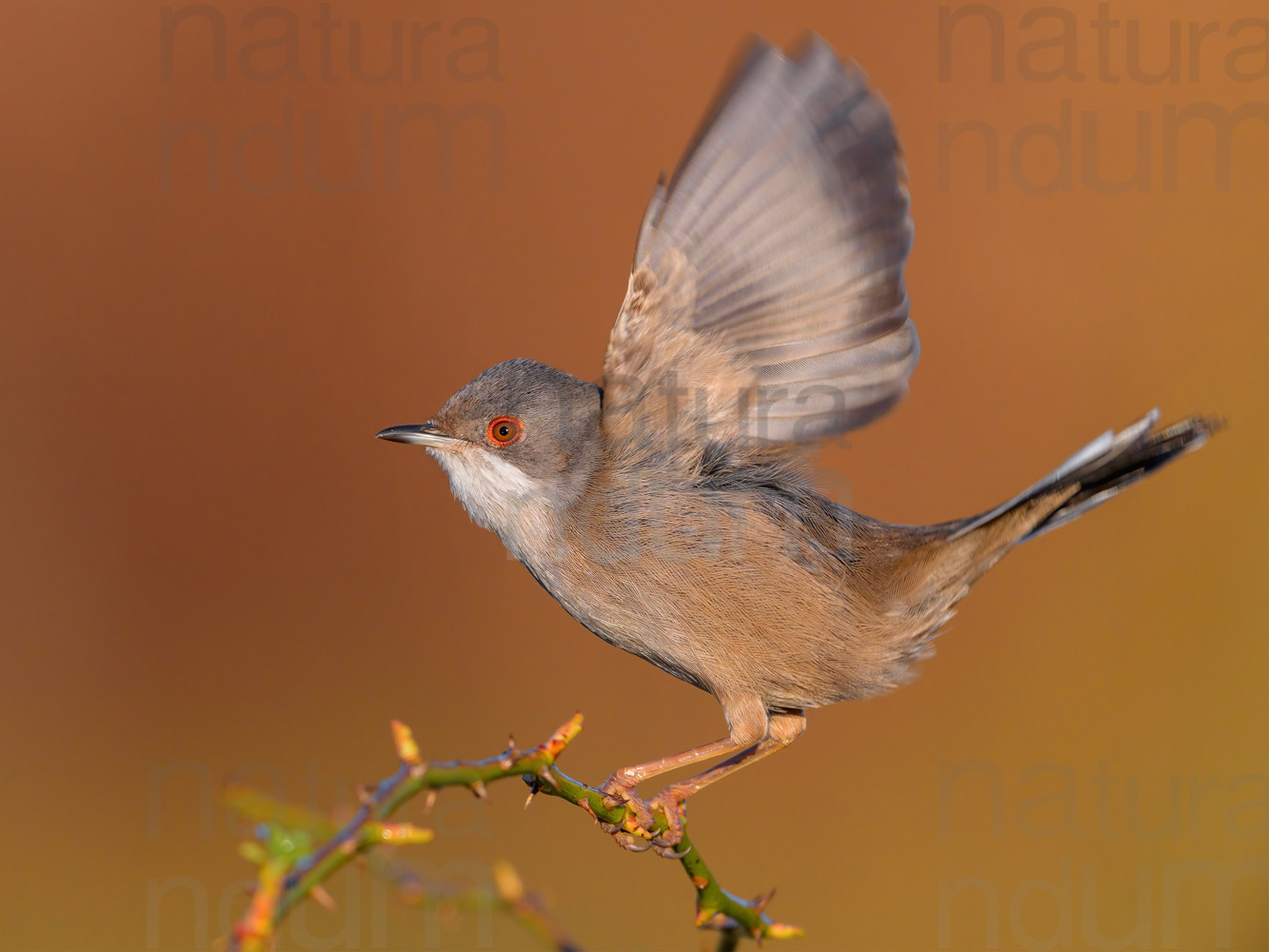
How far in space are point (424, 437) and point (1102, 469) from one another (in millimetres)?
2210

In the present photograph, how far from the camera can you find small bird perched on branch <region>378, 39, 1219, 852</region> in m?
2.75

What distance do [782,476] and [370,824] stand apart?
2.21 metres

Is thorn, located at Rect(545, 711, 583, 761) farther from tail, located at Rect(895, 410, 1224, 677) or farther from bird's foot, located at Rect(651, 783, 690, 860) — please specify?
tail, located at Rect(895, 410, 1224, 677)

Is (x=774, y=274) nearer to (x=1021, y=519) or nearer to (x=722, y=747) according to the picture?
(x=1021, y=519)

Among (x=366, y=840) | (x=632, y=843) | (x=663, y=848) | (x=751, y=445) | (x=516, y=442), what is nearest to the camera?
(x=366, y=840)

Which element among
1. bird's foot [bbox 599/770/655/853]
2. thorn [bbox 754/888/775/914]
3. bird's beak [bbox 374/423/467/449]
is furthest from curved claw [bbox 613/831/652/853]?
bird's beak [bbox 374/423/467/449]

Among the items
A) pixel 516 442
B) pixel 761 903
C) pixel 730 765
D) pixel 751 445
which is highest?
pixel 516 442

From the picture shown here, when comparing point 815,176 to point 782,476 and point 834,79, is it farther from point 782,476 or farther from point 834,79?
point 782,476

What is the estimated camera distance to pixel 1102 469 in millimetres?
3117

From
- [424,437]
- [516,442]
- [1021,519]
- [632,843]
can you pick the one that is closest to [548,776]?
[632,843]

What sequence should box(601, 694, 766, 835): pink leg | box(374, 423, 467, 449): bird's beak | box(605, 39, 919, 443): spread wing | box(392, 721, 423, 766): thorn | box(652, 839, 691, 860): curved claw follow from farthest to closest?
box(374, 423, 467, 449): bird's beak < box(601, 694, 766, 835): pink leg < box(605, 39, 919, 443): spread wing < box(652, 839, 691, 860): curved claw < box(392, 721, 423, 766): thorn

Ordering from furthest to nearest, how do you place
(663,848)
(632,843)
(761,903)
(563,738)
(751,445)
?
(751,445)
(632,843)
(663,848)
(761,903)
(563,738)

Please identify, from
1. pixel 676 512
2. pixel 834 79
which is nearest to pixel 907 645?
pixel 676 512

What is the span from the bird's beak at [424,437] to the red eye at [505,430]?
0.11 m
